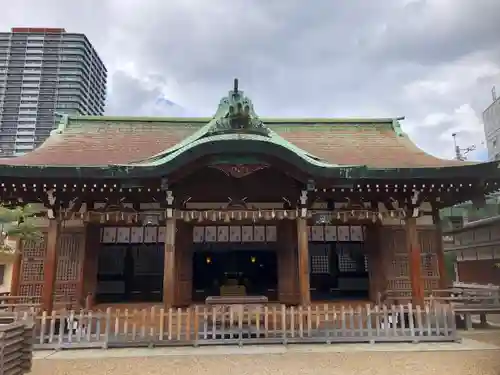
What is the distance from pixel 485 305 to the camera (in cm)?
1143

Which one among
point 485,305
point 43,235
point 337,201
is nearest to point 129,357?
point 43,235

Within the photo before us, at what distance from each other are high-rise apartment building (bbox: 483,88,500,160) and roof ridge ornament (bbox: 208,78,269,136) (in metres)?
43.2

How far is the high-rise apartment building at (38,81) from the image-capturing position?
65.2 metres

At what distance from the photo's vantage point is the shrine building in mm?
9891

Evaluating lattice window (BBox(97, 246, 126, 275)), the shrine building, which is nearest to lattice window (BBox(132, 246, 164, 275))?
the shrine building

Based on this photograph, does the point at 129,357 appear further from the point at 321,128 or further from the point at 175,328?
the point at 321,128

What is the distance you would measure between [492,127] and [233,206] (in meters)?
46.5

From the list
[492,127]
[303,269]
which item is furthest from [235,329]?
[492,127]

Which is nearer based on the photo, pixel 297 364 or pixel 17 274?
pixel 297 364

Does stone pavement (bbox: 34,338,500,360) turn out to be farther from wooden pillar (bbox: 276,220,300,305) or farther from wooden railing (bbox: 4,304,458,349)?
wooden pillar (bbox: 276,220,300,305)

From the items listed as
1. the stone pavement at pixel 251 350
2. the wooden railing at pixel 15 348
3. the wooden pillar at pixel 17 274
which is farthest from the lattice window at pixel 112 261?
the wooden railing at pixel 15 348

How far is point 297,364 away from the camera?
721 cm

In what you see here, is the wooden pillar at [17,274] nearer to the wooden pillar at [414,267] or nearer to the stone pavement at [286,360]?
the stone pavement at [286,360]

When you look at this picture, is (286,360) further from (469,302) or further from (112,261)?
(112,261)
